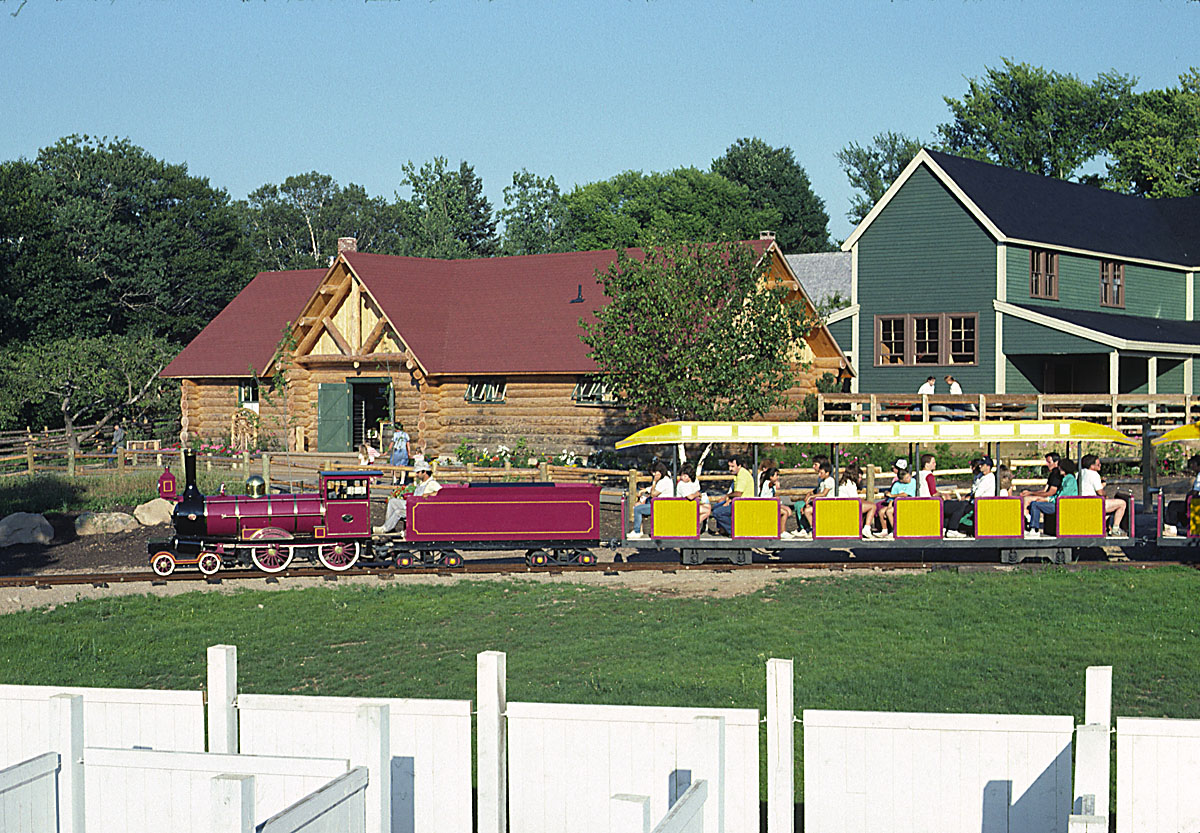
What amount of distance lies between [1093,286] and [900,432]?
2583 centimetres

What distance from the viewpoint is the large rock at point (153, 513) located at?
30078 millimetres

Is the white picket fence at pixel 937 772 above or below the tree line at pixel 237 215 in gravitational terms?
below

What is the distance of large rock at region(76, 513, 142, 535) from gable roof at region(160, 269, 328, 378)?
1546 centimetres

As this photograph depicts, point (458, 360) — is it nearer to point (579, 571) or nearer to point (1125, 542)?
point (579, 571)

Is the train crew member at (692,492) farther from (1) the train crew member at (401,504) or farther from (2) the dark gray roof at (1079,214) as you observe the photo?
(2) the dark gray roof at (1079,214)

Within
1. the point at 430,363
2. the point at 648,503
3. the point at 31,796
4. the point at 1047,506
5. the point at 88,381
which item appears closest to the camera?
the point at 31,796

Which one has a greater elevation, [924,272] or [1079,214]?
[1079,214]

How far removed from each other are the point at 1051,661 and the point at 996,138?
66701 mm

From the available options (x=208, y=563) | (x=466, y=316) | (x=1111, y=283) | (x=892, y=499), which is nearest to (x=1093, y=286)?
(x=1111, y=283)

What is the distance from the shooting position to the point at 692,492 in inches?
901

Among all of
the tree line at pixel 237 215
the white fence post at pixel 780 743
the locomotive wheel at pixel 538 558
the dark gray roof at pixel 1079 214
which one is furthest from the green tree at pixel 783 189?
the white fence post at pixel 780 743

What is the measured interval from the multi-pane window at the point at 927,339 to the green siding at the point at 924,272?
0.69 ft

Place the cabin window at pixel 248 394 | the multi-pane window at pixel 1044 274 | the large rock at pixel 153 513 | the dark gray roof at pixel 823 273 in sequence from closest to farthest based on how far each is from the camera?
the large rock at pixel 153 513 < the multi-pane window at pixel 1044 274 < the cabin window at pixel 248 394 < the dark gray roof at pixel 823 273

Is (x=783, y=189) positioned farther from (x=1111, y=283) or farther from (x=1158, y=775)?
(x=1158, y=775)
